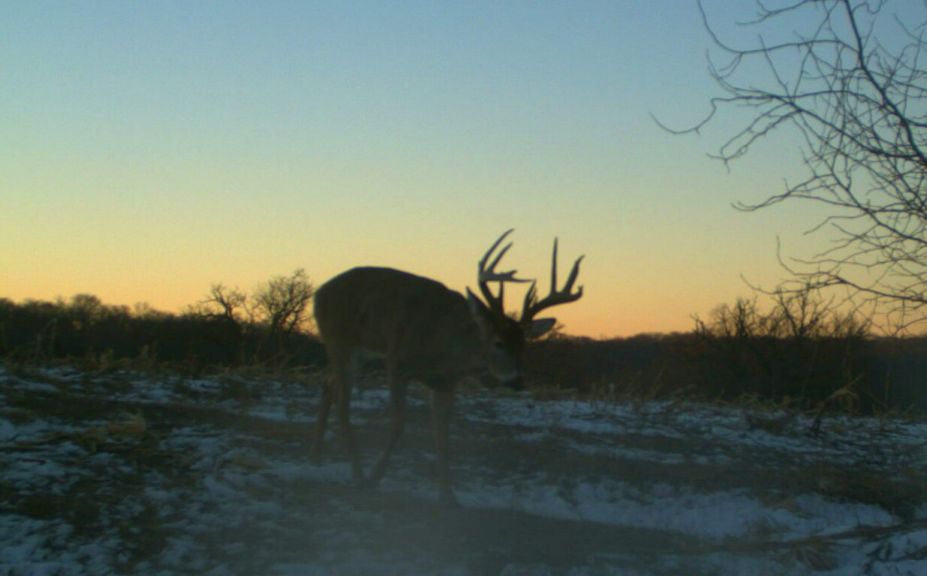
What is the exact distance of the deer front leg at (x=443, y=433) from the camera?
784 cm

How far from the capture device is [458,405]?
11336mm

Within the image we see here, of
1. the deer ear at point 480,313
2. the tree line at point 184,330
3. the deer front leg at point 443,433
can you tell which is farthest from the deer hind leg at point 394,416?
the tree line at point 184,330

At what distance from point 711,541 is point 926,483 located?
289cm

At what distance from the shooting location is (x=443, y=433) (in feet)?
27.0

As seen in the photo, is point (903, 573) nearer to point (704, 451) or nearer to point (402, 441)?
point (704, 451)

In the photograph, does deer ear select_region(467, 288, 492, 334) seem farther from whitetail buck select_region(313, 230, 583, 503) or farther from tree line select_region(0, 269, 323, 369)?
tree line select_region(0, 269, 323, 369)

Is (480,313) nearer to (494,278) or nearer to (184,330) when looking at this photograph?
(494,278)

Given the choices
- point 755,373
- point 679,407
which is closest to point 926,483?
point 679,407

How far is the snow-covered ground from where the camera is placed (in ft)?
21.0

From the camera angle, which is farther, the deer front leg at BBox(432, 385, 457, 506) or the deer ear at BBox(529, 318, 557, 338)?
the deer ear at BBox(529, 318, 557, 338)

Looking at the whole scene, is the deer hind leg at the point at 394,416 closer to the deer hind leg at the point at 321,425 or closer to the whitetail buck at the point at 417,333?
the whitetail buck at the point at 417,333

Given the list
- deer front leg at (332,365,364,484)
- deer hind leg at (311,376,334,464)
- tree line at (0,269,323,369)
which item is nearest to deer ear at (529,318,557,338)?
deer front leg at (332,365,364,484)

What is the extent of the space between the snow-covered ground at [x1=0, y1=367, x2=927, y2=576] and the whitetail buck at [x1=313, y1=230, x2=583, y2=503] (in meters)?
0.59

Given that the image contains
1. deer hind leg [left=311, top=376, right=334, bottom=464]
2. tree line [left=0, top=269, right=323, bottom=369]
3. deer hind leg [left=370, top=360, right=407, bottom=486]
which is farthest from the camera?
tree line [left=0, top=269, right=323, bottom=369]
